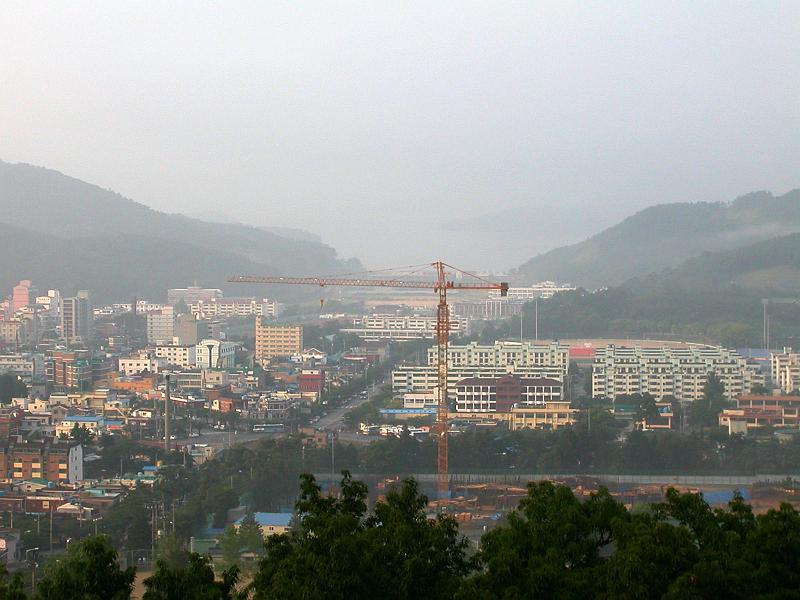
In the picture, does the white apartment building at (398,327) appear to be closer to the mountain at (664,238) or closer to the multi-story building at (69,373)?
the multi-story building at (69,373)

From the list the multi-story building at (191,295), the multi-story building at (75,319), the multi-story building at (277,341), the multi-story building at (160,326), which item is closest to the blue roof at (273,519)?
the multi-story building at (277,341)

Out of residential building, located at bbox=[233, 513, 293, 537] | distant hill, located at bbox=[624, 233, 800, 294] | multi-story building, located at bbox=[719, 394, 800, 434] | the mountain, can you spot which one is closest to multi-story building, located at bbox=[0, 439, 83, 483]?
residential building, located at bbox=[233, 513, 293, 537]

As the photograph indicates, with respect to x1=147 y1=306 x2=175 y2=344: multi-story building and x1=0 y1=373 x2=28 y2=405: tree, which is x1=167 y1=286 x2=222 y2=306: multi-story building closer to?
x1=147 y1=306 x2=175 y2=344: multi-story building

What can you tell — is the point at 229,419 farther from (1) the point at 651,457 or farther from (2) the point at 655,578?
(2) the point at 655,578

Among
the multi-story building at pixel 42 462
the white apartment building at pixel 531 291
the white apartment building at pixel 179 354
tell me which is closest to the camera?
the multi-story building at pixel 42 462

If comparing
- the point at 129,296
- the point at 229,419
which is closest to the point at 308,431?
the point at 229,419

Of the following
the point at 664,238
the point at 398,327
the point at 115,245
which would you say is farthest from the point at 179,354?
the point at 664,238
